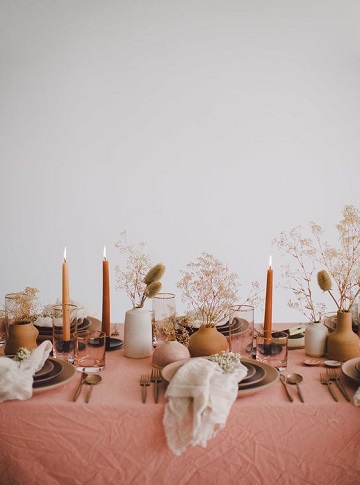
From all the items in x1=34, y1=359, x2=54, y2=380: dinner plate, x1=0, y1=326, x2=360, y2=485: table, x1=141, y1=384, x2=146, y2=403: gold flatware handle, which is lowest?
x1=0, y1=326, x2=360, y2=485: table

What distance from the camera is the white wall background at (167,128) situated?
11.2 ft

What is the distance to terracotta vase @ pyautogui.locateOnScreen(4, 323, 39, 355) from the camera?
1551 millimetres

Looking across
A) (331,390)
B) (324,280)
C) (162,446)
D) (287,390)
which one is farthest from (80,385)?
(324,280)

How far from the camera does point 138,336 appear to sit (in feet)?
5.17

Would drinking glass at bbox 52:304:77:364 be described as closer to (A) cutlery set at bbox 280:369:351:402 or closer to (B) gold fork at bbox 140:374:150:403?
(B) gold fork at bbox 140:374:150:403

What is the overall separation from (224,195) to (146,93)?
2.58 ft

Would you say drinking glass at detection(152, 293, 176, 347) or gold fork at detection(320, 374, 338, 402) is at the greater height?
drinking glass at detection(152, 293, 176, 347)

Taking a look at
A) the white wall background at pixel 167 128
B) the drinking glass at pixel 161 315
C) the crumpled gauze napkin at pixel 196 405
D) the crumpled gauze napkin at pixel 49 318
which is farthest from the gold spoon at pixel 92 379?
the white wall background at pixel 167 128

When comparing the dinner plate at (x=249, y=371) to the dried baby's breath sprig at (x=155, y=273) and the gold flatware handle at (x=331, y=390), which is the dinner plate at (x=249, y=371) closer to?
the gold flatware handle at (x=331, y=390)

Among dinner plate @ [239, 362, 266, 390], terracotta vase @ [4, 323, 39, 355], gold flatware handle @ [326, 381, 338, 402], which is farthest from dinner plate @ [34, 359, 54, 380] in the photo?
gold flatware handle @ [326, 381, 338, 402]

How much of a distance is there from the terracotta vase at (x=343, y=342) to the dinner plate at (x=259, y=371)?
9.8 inches

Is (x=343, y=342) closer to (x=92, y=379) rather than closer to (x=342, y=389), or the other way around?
(x=342, y=389)

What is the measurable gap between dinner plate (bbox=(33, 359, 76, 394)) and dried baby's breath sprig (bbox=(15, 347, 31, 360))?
7 cm

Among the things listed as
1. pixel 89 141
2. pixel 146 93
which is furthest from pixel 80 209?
pixel 146 93
